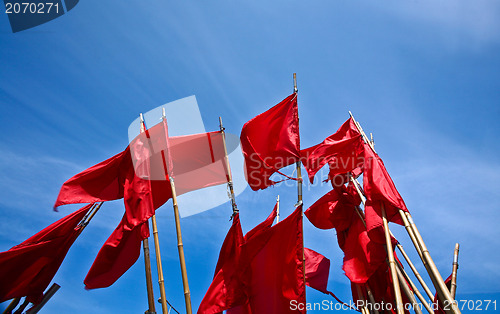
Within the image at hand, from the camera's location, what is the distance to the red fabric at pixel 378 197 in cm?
1052

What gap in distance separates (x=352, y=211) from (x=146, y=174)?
283 inches

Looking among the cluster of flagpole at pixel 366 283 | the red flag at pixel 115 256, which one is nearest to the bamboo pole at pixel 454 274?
the cluster of flagpole at pixel 366 283

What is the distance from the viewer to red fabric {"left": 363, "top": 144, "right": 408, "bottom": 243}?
10523mm

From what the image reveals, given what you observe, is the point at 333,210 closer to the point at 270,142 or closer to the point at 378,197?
the point at 378,197

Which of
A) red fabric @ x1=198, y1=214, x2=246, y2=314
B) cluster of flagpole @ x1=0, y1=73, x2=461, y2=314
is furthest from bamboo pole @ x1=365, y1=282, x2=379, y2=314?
red fabric @ x1=198, y1=214, x2=246, y2=314

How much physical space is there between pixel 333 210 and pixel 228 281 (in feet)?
16.3

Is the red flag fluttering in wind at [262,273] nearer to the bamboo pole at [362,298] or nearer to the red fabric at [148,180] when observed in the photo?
the red fabric at [148,180]

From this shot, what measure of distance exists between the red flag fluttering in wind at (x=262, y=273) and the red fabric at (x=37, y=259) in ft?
16.5

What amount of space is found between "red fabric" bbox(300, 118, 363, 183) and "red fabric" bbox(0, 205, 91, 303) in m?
7.43

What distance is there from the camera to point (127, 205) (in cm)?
1052

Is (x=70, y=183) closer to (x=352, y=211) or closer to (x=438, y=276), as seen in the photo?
(x=352, y=211)

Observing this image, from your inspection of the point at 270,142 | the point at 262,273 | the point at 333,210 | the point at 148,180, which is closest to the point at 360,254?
the point at 333,210

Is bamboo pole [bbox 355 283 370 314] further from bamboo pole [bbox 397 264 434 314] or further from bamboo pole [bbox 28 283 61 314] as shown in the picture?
bamboo pole [bbox 28 283 61 314]

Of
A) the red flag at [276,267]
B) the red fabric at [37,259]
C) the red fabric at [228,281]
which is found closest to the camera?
the red fabric at [228,281]
